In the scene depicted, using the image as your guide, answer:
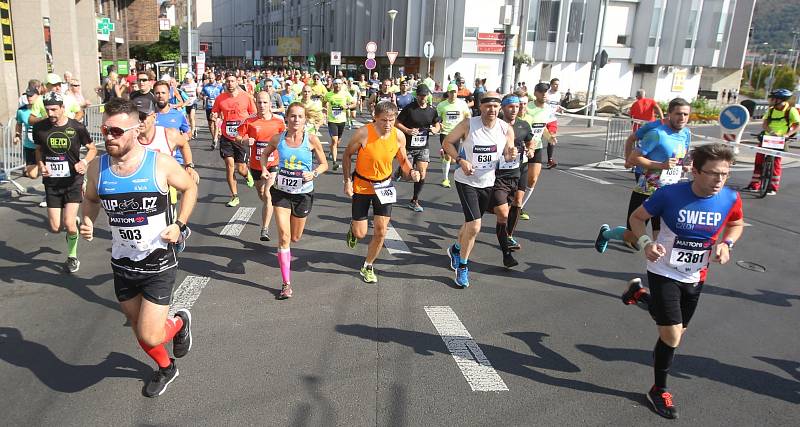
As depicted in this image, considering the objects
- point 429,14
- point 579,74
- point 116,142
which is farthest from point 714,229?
point 579,74

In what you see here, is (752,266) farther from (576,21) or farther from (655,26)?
(655,26)

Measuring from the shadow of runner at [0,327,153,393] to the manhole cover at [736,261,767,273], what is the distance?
6849mm

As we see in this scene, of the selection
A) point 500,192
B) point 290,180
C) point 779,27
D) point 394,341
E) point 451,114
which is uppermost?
point 779,27

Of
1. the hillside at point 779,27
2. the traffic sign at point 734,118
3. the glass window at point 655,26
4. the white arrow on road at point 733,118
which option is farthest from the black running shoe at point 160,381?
the hillside at point 779,27

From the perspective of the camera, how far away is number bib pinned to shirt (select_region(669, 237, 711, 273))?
377 cm

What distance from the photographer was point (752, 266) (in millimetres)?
7109

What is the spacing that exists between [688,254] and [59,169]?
6292 mm

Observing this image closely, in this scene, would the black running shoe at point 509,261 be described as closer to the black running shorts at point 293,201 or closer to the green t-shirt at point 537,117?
the black running shorts at point 293,201

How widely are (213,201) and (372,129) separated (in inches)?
196

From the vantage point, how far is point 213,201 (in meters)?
9.83

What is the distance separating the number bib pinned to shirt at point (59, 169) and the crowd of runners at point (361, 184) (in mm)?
11

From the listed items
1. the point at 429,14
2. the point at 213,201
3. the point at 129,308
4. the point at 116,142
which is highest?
the point at 429,14

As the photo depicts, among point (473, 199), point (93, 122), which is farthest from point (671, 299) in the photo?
point (93, 122)

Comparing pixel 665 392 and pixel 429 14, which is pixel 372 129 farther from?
pixel 429 14
